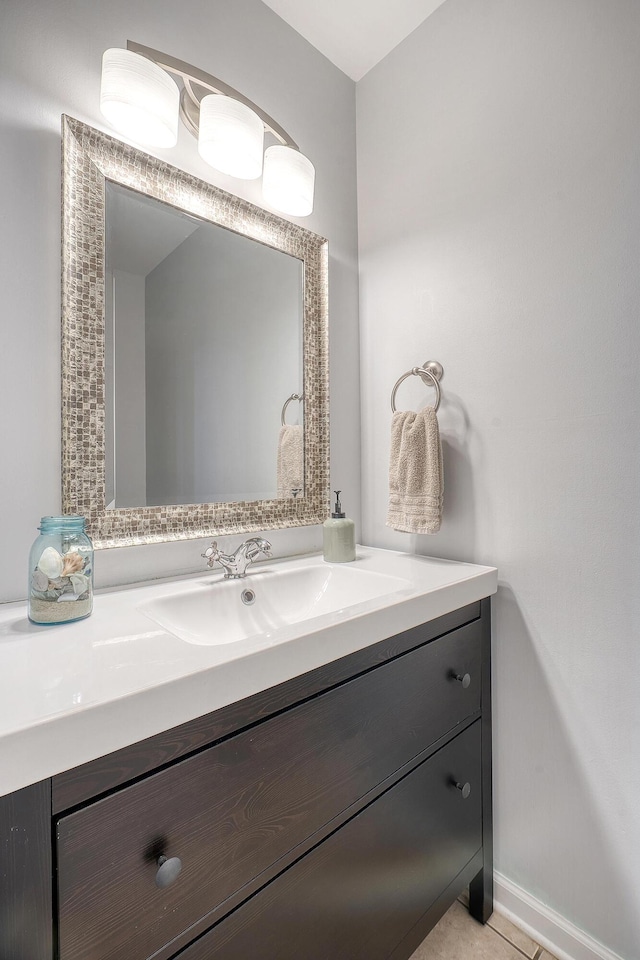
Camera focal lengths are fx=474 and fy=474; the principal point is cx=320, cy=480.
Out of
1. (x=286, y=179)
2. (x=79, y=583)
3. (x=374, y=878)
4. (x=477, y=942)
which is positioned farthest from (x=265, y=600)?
(x=286, y=179)

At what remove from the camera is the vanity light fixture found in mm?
1014

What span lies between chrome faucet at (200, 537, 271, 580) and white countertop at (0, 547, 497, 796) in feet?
0.43

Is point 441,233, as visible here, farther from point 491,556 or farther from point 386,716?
point 386,716

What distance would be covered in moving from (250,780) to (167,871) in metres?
0.15

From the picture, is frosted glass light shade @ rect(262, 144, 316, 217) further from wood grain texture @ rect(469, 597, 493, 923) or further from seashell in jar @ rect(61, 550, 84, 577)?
wood grain texture @ rect(469, 597, 493, 923)

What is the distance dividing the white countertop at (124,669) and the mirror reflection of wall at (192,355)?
0.33 meters

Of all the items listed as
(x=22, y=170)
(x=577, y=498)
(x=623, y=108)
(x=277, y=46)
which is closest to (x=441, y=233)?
(x=623, y=108)

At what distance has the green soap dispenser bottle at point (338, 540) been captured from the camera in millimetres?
1328

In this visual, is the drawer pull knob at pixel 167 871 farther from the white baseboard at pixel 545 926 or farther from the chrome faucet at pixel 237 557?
the white baseboard at pixel 545 926

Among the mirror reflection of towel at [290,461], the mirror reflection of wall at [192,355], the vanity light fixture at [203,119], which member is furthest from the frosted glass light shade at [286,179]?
the mirror reflection of towel at [290,461]

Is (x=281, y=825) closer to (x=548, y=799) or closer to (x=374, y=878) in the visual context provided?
(x=374, y=878)

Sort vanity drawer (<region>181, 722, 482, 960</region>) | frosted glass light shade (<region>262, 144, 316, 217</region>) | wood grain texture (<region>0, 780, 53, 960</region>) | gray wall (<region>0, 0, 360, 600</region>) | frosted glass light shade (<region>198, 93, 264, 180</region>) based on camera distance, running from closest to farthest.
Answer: wood grain texture (<region>0, 780, 53, 960</region>)
vanity drawer (<region>181, 722, 482, 960</region>)
gray wall (<region>0, 0, 360, 600</region>)
frosted glass light shade (<region>198, 93, 264, 180</region>)
frosted glass light shade (<region>262, 144, 316, 217</region>)

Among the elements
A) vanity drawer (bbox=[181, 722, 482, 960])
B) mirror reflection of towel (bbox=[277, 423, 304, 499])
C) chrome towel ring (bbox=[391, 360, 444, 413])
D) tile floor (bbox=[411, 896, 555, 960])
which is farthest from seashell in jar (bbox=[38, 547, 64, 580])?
tile floor (bbox=[411, 896, 555, 960])

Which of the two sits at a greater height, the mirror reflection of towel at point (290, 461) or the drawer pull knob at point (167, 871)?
the mirror reflection of towel at point (290, 461)
